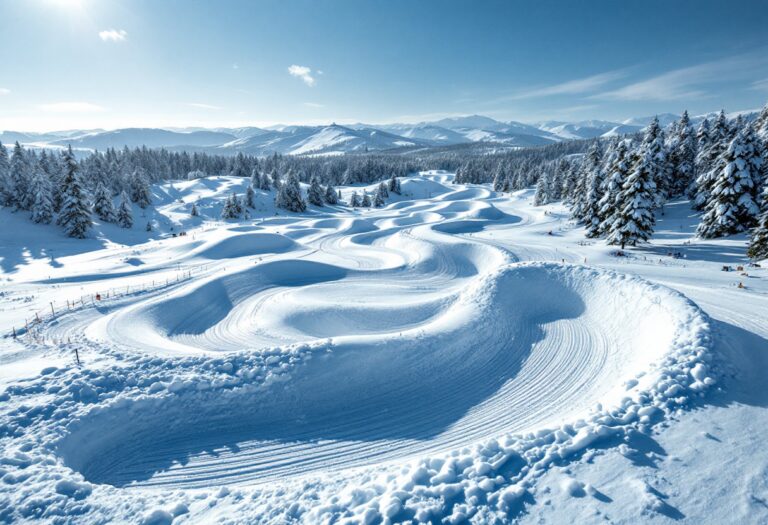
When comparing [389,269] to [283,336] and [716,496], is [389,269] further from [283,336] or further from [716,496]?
[716,496]

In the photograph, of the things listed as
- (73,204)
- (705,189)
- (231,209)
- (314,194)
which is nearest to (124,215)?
(73,204)

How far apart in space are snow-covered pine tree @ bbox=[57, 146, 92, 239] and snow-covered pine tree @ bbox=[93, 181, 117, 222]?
8.07 metres

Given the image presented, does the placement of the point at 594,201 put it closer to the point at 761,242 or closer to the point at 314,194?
A: the point at 761,242

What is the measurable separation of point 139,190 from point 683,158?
3927 inches

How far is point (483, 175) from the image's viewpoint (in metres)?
142

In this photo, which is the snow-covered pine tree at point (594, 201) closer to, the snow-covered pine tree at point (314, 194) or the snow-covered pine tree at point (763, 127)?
the snow-covered pine tree at point (763, 127)

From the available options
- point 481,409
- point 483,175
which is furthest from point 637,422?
point 483,175

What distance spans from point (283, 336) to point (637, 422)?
46.6ft

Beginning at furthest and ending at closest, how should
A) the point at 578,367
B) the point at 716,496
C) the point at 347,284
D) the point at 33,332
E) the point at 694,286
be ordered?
the point at 347,284
the point at 694,286
the point at 33,332
the point at 578,367
the point at 716,496

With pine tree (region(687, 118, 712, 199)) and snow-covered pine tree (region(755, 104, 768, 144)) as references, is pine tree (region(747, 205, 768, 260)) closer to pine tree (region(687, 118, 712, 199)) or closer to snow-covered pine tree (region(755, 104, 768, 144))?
snow-covered pine tree (region(755, 104, 768, 144))

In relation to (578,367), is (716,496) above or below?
above

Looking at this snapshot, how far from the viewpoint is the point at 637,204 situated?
105 ft

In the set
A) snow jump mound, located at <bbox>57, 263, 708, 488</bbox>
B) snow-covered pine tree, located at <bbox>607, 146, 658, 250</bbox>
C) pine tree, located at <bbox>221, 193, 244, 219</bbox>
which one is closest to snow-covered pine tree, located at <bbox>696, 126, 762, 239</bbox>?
snow-covered pine tree, located at <bbox>607, 146, 658, 250</bbox>

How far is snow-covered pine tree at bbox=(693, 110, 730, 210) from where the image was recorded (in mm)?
39250
